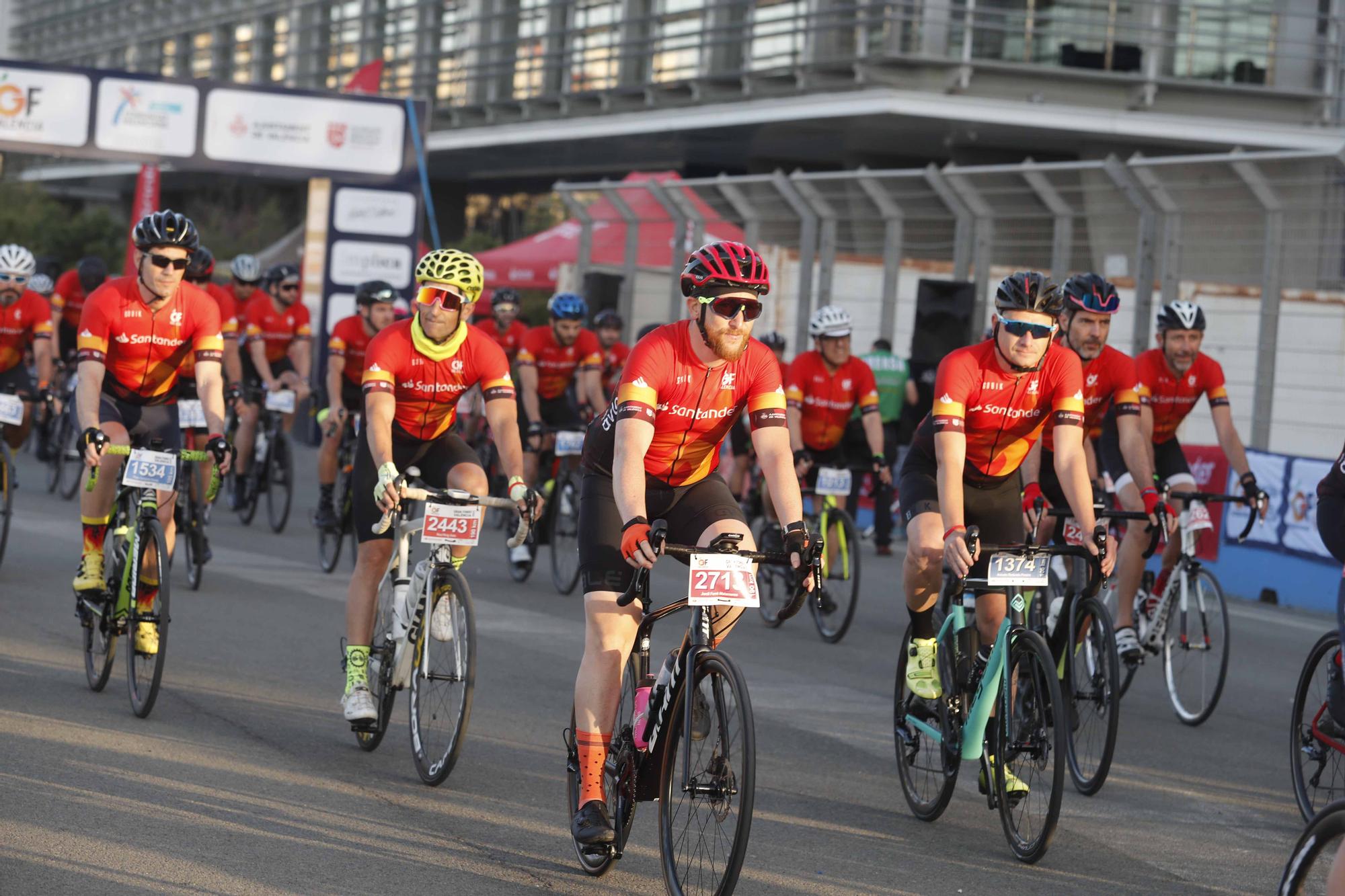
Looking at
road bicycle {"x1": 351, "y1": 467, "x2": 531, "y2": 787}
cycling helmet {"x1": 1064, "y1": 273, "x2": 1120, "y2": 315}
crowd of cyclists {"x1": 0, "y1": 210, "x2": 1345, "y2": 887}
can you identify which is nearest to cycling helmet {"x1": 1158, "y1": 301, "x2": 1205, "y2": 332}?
crowd of cyclists {"x1": 0, "y1": 210, "x2": 1345, "y2": 887}

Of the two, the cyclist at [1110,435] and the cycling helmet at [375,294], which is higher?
the cycling helmet at [375,294]

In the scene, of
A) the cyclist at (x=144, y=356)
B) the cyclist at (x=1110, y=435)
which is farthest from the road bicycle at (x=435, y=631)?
the cyclist at (x=1110, y=435)

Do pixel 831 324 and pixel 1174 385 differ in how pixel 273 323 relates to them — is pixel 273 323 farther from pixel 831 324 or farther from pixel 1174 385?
pixel 1174 385

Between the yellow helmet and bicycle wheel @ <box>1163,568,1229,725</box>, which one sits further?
bicycle wheel @ <box>1163,568,1229,725</box>

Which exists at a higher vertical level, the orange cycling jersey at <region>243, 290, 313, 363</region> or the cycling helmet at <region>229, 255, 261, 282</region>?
the cycling helmet at <region>229, 255, 261, 282</region>

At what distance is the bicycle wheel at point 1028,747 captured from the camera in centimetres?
604

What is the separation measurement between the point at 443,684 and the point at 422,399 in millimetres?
1278

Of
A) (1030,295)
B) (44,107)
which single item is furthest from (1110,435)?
(44,107)

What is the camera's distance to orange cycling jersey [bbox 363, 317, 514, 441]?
7320mm

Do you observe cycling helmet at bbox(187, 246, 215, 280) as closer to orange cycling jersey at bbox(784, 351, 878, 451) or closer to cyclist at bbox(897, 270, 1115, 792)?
orange cycling jersey at bbox(784, 351, 878, 451)

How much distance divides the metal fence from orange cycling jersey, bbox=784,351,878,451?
458cm

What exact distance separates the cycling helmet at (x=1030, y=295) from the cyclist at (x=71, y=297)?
506 inches

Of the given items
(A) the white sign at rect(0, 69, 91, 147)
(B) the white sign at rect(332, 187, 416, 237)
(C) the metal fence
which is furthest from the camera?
(B) the white sign at rect(332, 187, 416, 237)

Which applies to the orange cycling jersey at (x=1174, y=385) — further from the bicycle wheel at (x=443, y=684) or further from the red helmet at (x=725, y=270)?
the red helmet at (x=725, y=270)
